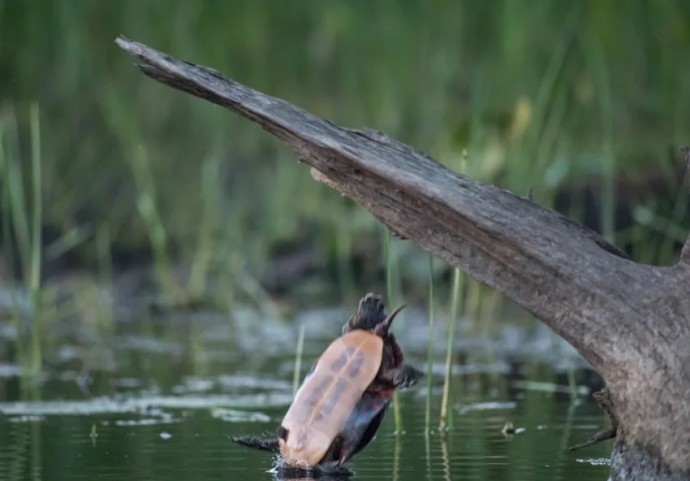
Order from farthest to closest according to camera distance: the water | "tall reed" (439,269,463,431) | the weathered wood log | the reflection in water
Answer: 1. "tall reed" (439,269,463,431)
2. the water
3. the reflection in water
4. the weathered wood log

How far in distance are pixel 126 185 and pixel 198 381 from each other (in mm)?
2889

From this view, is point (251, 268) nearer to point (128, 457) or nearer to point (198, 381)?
point (198, 381)

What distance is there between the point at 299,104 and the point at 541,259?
15.6 ft

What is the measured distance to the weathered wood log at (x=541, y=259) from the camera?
2480mm

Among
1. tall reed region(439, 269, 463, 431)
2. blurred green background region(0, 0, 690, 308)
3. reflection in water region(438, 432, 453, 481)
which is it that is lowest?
reflection in water region(438, 432, 453, 481)

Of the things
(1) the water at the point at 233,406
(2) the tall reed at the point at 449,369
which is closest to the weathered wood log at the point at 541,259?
(1) the water at the point at 233,406

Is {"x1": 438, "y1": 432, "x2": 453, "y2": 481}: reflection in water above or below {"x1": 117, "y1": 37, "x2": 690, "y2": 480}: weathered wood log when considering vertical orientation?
below

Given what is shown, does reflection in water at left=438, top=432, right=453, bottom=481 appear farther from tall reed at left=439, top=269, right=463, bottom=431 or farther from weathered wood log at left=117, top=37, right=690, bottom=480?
weathered wood log at left=117, top=37, right=690, bottom=480

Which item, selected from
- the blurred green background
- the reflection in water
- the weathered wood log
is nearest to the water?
the reflection in water

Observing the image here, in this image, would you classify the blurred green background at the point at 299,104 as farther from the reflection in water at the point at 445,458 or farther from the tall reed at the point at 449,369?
the reflection in water at the point at 445,458

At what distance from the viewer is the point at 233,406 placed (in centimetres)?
393

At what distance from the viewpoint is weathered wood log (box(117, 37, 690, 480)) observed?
8.14 ft

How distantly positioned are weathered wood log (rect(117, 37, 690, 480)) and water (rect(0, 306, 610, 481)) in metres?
0.33

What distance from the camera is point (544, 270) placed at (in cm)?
255
